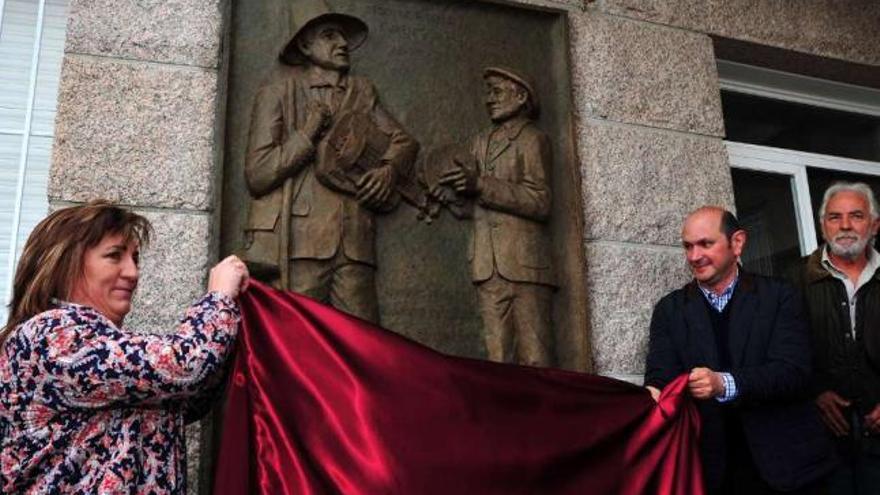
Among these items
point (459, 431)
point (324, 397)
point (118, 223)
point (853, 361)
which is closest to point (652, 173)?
point (853, 361)

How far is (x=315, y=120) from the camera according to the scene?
308 cm

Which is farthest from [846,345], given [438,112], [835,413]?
[438,112]

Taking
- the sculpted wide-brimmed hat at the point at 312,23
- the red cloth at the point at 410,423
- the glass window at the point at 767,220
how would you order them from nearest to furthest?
1. the red cloth at the point at 410,423
2. the sculpted wide-brimmed hat at the point at 312,23
3. the glass window at the point at 767,220

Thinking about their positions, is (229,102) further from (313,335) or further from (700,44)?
(700,44)

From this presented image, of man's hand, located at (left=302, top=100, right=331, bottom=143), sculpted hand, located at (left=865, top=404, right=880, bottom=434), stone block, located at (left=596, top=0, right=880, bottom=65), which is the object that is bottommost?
sculpted hand, located at (left=865, top=404, right=880, bottom=434)

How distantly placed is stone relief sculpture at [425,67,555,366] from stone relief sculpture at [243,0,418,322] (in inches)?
10.8

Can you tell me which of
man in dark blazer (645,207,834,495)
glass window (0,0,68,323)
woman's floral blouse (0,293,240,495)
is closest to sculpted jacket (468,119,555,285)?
man in dark blazer (645,207,834,495)

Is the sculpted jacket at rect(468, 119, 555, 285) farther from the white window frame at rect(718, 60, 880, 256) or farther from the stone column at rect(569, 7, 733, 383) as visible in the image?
the white window frame at rect(718, 60, 880, 256)

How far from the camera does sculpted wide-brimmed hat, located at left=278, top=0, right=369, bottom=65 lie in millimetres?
3182

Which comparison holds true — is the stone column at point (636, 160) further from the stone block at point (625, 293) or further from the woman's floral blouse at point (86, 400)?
the woman's floral blouse at point (86, 400)

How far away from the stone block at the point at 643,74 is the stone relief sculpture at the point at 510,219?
1.28 feet

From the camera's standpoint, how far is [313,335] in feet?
7.77

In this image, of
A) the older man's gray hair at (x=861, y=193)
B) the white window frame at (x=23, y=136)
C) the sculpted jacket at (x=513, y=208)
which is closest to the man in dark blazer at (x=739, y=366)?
the sculpted jacket at (x=513, y=208)

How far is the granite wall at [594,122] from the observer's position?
114 inches
